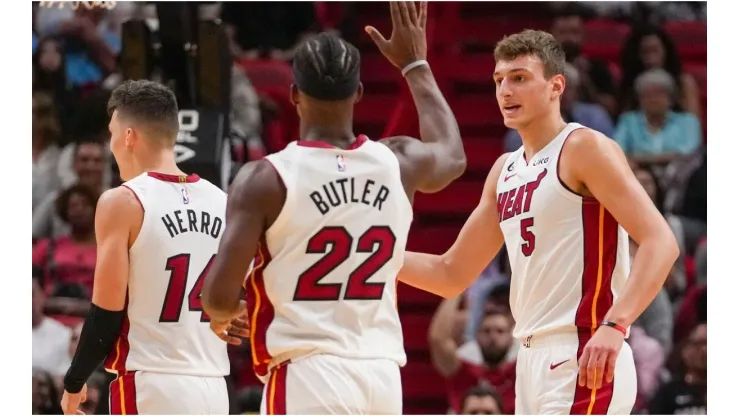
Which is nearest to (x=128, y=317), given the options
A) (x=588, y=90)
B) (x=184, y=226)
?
(x=184, y=226)

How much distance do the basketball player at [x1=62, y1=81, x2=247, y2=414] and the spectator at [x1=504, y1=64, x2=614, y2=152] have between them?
551cm

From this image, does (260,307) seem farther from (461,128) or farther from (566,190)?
(461,128)

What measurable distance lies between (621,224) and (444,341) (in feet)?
15.4

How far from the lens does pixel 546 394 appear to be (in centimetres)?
505

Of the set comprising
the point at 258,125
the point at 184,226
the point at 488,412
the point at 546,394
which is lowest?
the point at 488,412

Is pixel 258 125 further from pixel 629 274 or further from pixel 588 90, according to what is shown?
pixel 629 274

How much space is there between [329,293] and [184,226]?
1311 millimetres

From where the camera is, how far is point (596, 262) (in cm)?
508

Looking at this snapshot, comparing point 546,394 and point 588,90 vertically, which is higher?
point 588,90

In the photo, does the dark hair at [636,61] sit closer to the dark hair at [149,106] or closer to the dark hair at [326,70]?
the dark hair at [149,106]

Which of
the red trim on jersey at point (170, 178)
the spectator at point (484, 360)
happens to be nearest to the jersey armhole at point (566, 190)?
the red trim on jersey at point (170, 178)

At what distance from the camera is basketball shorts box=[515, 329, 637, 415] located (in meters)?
4.95

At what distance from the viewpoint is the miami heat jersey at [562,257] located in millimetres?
5070

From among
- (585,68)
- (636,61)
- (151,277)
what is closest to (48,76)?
(585,68)
